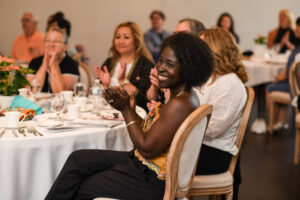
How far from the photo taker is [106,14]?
784 cm

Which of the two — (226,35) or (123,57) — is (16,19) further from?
(226,35)

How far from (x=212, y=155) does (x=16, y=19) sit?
570 centimetres

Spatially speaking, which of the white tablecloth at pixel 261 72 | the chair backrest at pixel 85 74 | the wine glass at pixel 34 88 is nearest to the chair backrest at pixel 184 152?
the wine glass at pixel 34 88

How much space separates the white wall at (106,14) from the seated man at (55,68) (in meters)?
3.57

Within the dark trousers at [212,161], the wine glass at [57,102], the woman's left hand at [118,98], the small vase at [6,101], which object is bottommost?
the dark trousers at [212,161]

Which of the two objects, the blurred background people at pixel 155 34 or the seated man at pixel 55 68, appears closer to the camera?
the seated man at pixel 55 68

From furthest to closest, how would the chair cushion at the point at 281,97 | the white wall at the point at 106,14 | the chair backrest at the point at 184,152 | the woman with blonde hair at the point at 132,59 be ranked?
the white wall at the point at 106,14 → the chair cushion at the point at 281,97 → the woman with blonde hair at the point at 132,59 → the chair backrest at the point at 184,152

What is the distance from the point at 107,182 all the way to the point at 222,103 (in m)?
0.88

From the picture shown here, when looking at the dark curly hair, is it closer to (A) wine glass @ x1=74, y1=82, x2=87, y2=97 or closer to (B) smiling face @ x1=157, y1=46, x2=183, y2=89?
(B) smiling face @ x1=157, y1=46, x2=183, y2=89

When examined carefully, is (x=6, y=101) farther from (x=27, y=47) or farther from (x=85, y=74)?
(x=27, y=47)

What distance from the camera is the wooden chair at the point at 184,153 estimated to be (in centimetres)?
166

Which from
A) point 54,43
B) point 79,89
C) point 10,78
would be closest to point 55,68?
point 54,43

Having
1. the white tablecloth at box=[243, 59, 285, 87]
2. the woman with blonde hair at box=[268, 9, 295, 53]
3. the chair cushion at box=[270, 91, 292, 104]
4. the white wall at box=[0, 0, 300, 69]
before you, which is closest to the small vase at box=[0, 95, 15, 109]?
the chair cushion at box=[270, 91, 292, 104]

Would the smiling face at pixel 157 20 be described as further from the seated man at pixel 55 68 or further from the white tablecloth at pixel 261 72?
the seated man at pixel 55 68
